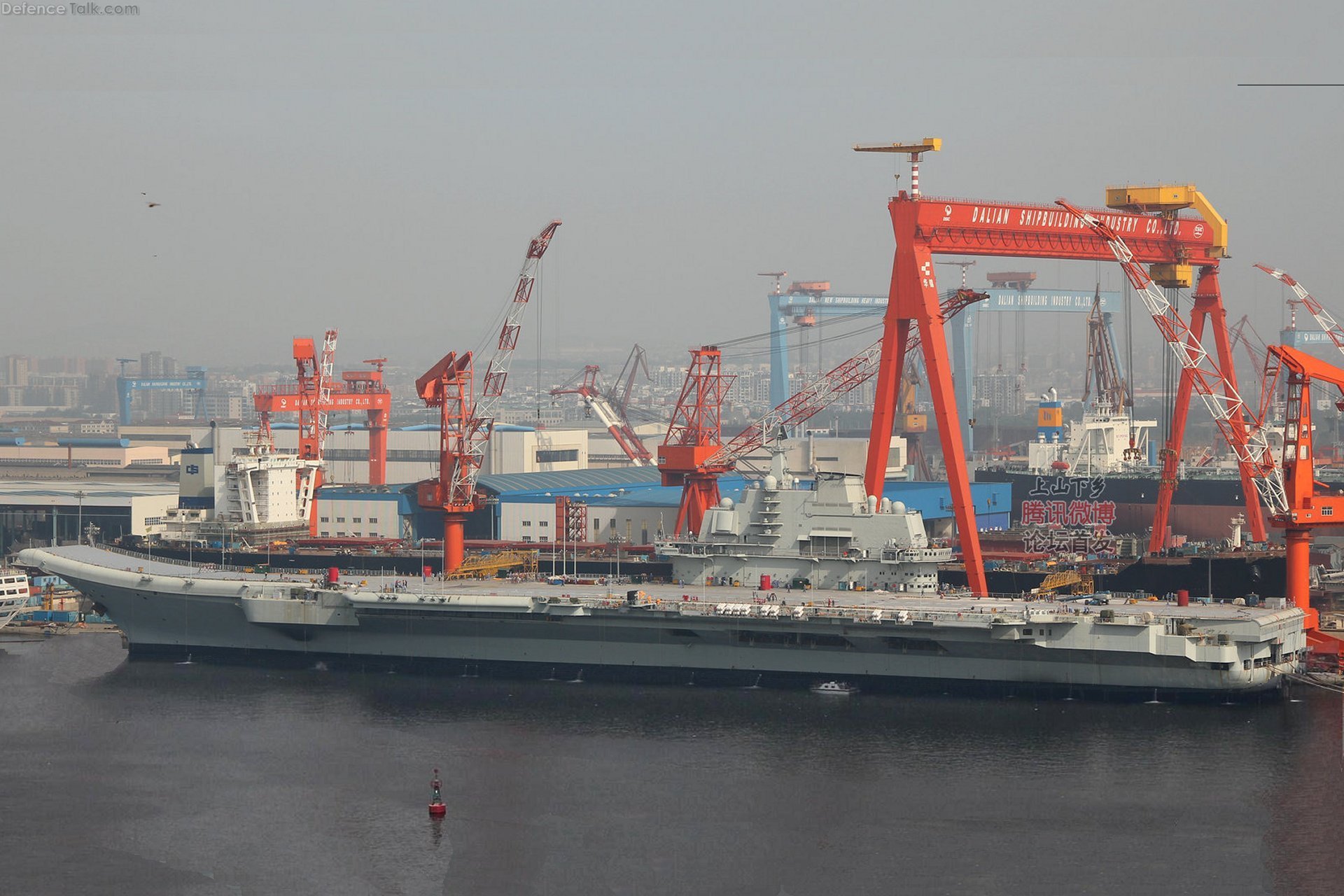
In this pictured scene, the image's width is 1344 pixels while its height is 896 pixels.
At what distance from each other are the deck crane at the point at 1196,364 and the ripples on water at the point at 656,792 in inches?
381

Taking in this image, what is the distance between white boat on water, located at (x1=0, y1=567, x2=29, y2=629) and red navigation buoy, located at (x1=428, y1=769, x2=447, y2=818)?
25.2 metres

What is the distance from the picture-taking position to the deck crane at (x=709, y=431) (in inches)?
2183

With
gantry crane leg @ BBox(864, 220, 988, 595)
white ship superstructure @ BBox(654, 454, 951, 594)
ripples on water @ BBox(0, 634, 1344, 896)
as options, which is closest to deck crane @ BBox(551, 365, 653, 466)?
gantry crane leg @ BBox(864, 220, 988, 595)

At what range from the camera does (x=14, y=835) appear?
29719 mm

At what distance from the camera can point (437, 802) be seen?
31.0 metres

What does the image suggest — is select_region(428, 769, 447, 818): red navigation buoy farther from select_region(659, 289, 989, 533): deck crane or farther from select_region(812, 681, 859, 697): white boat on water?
select_region(659, 289, 989, 533): deck crane

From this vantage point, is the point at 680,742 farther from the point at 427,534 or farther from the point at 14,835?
the point at 427,534

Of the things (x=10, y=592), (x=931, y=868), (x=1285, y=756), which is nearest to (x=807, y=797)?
(x=931, y=868)

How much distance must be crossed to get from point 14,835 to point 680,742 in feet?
43.7

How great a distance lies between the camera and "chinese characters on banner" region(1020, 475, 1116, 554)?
57469 mm

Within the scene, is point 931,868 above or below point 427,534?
below

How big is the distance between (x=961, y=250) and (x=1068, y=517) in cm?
2683

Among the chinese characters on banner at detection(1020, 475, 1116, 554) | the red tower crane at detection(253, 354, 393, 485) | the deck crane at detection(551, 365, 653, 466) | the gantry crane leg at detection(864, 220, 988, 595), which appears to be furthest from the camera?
the deck crane at detection(551, 365, 653, 466)

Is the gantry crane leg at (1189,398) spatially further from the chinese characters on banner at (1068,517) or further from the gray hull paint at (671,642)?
the gray hull paint at (671,642)
